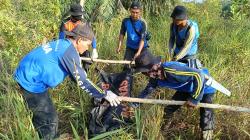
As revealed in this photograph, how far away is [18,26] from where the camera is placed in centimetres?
587

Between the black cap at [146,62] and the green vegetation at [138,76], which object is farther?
the black cap at [146,62]

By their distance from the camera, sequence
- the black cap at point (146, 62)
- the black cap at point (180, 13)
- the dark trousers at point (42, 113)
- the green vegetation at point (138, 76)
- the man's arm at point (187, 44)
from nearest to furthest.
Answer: the dark trousers at point (42, 113)
the green vegetation at point (138, 76)
the black cap at point (146, 62)
the black cap at point (180, 13)
the man's arm at point (187, 44)

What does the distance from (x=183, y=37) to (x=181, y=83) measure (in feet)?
4.09

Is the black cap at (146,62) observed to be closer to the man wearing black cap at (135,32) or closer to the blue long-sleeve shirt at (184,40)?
the blue long-sleeve shirt at (184,40)

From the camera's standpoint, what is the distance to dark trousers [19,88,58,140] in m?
3.33

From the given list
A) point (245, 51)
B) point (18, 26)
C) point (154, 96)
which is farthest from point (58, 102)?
point (245, 51)

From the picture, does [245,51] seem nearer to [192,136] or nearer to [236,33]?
[236,33]

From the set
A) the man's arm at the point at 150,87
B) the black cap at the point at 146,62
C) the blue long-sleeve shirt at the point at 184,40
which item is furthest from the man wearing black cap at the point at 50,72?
the blue long-sleeve shirt at the point at 184,40

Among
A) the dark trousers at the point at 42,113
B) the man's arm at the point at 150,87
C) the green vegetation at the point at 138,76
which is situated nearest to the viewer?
the dark trousers at the point at 42,113

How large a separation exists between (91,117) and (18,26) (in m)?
2.60

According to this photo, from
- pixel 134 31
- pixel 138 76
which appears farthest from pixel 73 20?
pixel 138 76

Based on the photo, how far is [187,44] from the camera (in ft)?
15.5

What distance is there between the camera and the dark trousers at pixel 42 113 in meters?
3.33

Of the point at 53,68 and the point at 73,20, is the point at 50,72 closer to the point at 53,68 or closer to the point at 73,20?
the point at 53,68
